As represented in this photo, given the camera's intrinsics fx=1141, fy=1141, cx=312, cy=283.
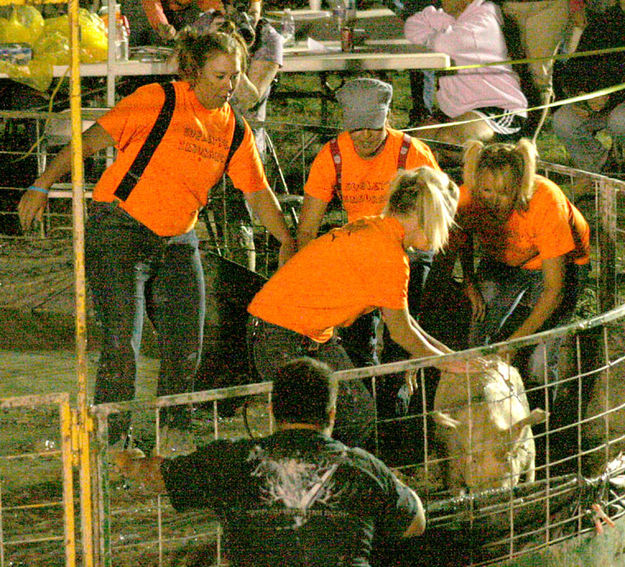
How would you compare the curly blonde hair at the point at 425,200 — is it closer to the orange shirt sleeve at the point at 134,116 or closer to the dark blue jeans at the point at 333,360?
the dark blue jeans at the point at 333,360

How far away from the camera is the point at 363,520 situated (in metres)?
3.11

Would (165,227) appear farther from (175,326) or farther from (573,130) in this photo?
(573,130)

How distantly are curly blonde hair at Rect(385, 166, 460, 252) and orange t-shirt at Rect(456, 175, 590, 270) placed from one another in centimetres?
105

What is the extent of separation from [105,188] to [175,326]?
668 mm

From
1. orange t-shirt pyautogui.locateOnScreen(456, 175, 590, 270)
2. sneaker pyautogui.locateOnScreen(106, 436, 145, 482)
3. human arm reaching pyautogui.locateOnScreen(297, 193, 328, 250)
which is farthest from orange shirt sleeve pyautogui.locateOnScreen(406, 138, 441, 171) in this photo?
sneaker pyautogui.locateOnScreen(106, 436, 145, 482)

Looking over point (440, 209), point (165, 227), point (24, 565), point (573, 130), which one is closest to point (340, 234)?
point (440, 209)

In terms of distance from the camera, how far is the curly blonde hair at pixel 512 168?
5148 millimetres

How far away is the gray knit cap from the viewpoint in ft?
16.2

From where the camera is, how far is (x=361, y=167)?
5121 mm

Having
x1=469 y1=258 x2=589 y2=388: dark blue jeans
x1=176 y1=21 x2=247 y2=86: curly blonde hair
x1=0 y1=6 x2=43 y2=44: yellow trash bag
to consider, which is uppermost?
x1=0 y1=6 x2=43 y2=44: yellow trash bag

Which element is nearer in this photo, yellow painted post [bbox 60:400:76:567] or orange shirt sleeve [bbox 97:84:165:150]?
yellow painted post [bbox 60:400:76:567]

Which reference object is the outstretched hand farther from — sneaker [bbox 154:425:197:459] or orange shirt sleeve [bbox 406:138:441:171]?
orange shirt sleeve [bbox 406:138:441:171]

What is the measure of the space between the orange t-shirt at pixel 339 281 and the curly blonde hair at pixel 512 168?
3.51 ft

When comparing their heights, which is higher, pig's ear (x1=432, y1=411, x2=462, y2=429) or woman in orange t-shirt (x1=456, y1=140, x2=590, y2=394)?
woman in orange t-shirt (x1=456, y1=140, x2=590, y2=394)
